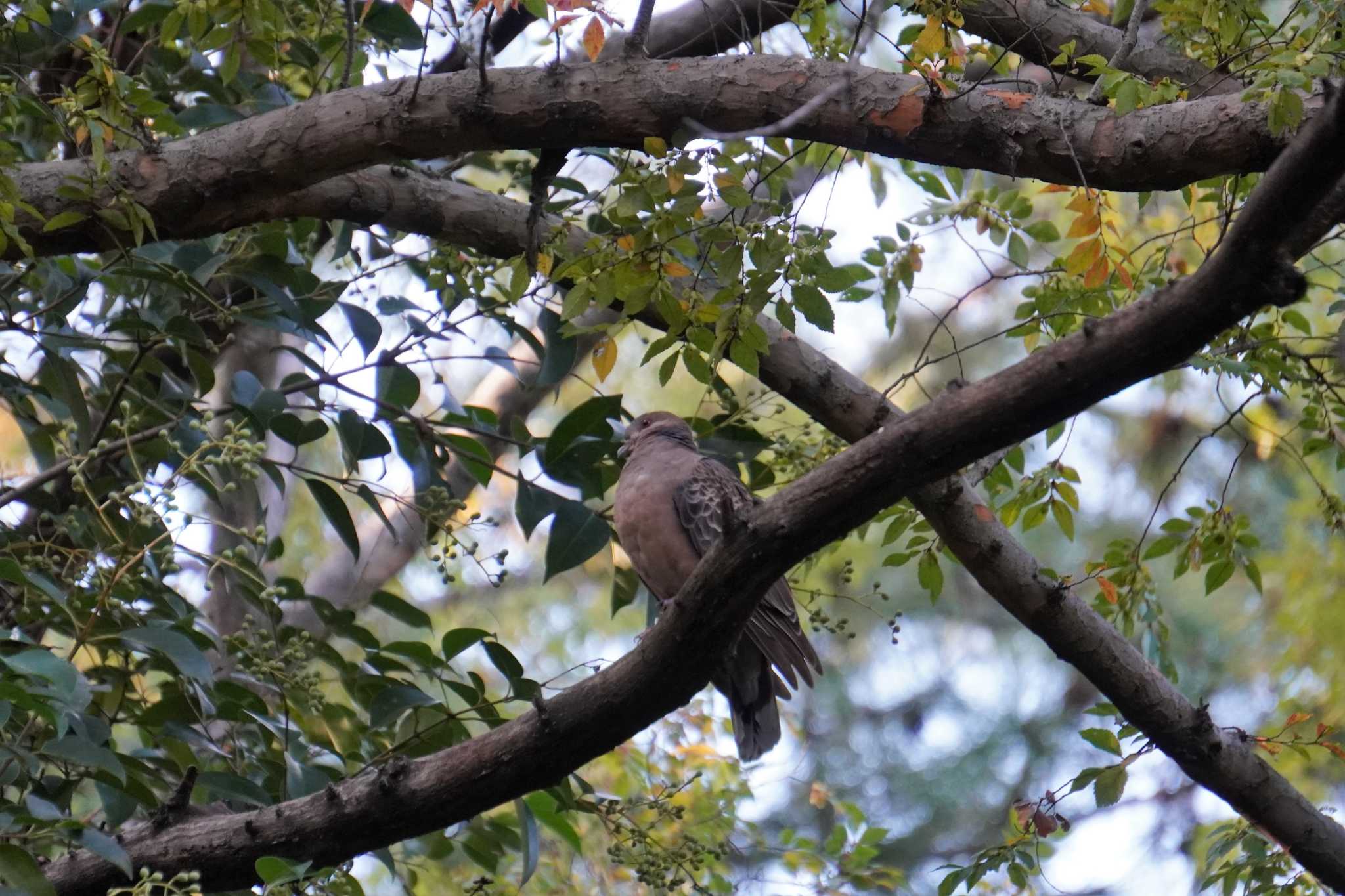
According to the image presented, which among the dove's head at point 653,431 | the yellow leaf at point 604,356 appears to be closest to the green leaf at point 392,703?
the yellow leaf at point 604,356

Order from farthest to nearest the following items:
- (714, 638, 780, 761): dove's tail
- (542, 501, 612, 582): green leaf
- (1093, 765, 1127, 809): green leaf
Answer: (714, 638, 780, 761): dove's tail → (542, 501, 612, 582): green leaf → (1093, 765, 1127, 809): green leaf

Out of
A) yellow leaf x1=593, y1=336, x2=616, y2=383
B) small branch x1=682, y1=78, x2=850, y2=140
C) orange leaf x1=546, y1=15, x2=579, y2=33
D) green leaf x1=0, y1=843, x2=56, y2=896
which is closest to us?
small branch x1=682, y1=78, x2=850, y2=140

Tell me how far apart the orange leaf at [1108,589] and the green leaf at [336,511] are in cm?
222

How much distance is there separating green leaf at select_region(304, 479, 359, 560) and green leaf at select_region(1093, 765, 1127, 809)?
2139 mm

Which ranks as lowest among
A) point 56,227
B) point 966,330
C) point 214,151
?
point 56,227

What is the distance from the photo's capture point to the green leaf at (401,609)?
12.6 ft

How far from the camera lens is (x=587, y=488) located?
4027 mm

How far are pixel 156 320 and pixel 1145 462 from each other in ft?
23.0

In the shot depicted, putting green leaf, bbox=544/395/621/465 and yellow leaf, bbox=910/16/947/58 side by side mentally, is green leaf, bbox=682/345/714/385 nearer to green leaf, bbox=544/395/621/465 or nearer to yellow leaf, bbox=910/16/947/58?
green leaf, bbox=544/395/621/465

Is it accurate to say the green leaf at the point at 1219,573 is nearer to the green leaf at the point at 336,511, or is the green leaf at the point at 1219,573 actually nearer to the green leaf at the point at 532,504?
the green leaf at the point at 532,504

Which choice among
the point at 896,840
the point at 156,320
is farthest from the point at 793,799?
the point at 156,320

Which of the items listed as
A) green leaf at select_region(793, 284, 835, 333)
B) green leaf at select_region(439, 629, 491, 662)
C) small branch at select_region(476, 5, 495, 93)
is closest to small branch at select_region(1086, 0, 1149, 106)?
green leaf at select_region(793, 284, 835, 333)

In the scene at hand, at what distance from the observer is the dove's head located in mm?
4676

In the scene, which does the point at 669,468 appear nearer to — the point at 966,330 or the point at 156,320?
the point at 156,320
